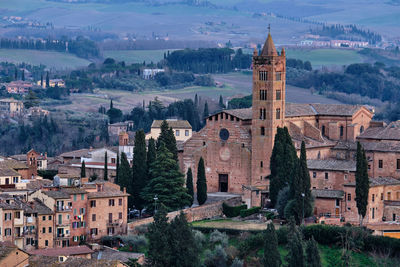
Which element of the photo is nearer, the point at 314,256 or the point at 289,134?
the point at 314,256

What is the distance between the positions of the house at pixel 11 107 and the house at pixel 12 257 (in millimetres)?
87796

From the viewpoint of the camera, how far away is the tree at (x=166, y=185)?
221 ft

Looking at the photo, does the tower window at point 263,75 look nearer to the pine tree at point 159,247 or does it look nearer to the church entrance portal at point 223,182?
the church entrance portal at point 223,182

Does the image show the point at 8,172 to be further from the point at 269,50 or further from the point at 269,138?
the point at 269,50

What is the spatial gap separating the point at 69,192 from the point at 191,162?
15.5 metres

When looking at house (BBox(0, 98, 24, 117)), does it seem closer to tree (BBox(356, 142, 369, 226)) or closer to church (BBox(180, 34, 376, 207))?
church (BBox(180, 34, 376, 207))

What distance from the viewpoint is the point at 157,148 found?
238 ft

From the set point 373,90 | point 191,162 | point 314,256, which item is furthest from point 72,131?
point 314,256

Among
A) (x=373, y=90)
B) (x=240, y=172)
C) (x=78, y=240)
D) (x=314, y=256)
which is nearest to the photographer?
(x=314, y=256)

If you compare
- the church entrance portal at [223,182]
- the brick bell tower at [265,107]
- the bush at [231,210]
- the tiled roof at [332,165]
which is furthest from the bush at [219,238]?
the church entrance portal at [223,182]

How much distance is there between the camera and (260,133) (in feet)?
240

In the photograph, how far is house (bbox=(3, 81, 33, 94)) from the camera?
169913mm

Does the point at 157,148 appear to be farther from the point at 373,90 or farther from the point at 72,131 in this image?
the point at 373,90

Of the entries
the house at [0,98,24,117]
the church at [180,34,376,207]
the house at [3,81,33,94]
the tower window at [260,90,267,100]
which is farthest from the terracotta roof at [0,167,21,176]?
the house at [3,81,33,94]
